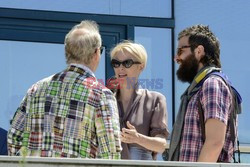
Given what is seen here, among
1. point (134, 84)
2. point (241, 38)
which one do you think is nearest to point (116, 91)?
point (134, 84)

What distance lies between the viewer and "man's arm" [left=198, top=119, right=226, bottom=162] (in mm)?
4469

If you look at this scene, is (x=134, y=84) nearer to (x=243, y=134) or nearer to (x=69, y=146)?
(x=69, y=146)

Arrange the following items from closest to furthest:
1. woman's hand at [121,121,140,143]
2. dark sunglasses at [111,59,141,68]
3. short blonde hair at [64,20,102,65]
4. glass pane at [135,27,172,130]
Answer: short blonde hair at [64,20,102,65] → woman's hand at [121,121,140,143] → dark sunglasses at [111,59,141,68] → glass pane at [135,27,172,130]

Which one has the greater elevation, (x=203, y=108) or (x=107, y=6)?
(x=107, y=6)

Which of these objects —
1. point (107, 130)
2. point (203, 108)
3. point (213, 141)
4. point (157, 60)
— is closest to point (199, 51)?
point (203, 108)

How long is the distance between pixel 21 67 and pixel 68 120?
3309 mm

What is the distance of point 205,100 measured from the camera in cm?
457

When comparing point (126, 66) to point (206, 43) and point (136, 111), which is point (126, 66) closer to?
point (136, 111)

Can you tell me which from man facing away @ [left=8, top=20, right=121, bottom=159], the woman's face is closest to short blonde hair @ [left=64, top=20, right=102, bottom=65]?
man facing away @ [left=8, top=20, right=121, bottom=159]

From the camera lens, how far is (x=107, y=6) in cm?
746

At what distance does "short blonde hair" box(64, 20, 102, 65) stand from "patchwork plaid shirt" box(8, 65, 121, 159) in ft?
0.36

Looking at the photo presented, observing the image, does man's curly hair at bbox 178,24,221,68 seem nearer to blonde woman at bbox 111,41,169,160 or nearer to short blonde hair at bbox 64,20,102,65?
blonde woman at bbox 111,41,169,160

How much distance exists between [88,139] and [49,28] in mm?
3408

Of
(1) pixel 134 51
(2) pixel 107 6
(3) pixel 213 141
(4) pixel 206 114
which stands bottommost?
(3) pixel 213 141
